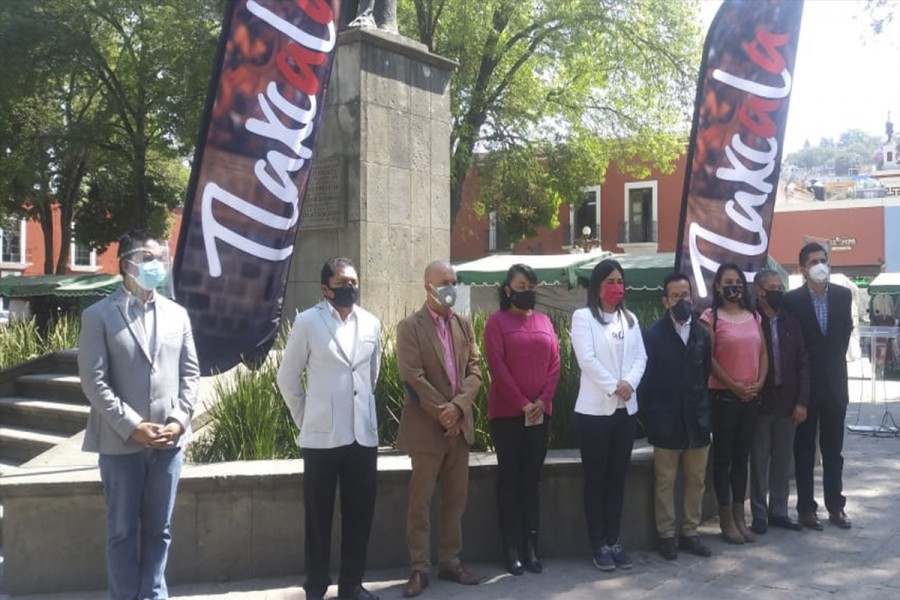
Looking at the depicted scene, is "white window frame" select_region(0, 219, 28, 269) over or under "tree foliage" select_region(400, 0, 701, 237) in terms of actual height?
under

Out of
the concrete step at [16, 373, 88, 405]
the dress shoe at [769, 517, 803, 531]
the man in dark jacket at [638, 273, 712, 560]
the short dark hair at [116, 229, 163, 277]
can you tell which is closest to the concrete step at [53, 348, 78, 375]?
the concrete step at [16, 373, 88, 405]

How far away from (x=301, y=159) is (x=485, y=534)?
10.1ft

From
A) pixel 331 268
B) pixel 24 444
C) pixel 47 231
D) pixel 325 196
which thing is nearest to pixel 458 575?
pixel 331 268

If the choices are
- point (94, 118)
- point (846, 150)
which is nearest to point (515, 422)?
point (94, 118)

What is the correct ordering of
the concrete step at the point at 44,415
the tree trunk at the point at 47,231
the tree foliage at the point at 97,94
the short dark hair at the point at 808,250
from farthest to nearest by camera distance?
the tree trunk at the point at 47,231 → the tree foliage at the point at 97,94 → the concrete step at the point at 44,415 → the short dark hair at the point at 808,250

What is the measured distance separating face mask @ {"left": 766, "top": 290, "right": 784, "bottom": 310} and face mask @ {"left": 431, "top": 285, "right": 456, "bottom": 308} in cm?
255

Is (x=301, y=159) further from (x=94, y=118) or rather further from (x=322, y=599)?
(x=94, y=118)

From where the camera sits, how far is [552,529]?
548 cm

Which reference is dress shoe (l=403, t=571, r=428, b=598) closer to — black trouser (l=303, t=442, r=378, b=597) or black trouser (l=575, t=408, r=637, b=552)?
black trouser (l=303, t=442, r=378, b=597)

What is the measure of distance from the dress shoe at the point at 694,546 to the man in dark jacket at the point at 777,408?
25.2 inches


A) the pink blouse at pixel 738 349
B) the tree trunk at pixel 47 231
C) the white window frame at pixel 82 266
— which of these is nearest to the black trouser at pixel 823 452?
the pink blouse at pixel 738 349

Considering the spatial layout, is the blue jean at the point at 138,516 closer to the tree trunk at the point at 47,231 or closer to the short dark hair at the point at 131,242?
the short dark hair at the point at 131,242

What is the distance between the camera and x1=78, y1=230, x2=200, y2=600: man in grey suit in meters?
4.03

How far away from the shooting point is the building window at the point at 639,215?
135ft
